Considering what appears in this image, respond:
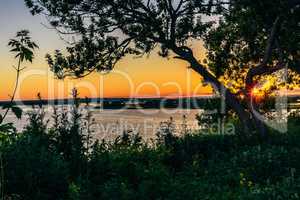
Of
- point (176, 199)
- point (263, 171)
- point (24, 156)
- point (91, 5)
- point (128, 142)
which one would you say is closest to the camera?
point (176, 199)

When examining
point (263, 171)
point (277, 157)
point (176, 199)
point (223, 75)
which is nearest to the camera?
point (176, 199)

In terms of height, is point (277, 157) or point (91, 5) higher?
point (91, 5)

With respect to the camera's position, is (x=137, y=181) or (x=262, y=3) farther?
(x=262, y=3)

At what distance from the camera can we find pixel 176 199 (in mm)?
9023

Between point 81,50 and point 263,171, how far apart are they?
10.7 m

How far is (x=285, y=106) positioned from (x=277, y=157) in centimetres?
1959

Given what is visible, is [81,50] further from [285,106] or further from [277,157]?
[285,106]

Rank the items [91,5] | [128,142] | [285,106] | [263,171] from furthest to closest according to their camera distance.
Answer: [285,106] → [91,5] → [128,142] → [263,171]

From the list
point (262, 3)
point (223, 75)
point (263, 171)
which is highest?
point (262, 3)

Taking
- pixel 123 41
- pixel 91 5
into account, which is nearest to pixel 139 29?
pixel 123 41

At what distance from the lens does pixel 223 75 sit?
27.6 metres

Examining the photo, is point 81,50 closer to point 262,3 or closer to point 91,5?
point 91,5

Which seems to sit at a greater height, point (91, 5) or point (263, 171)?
point (91, 5)

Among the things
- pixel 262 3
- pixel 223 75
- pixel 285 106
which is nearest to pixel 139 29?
pixel 262 3
